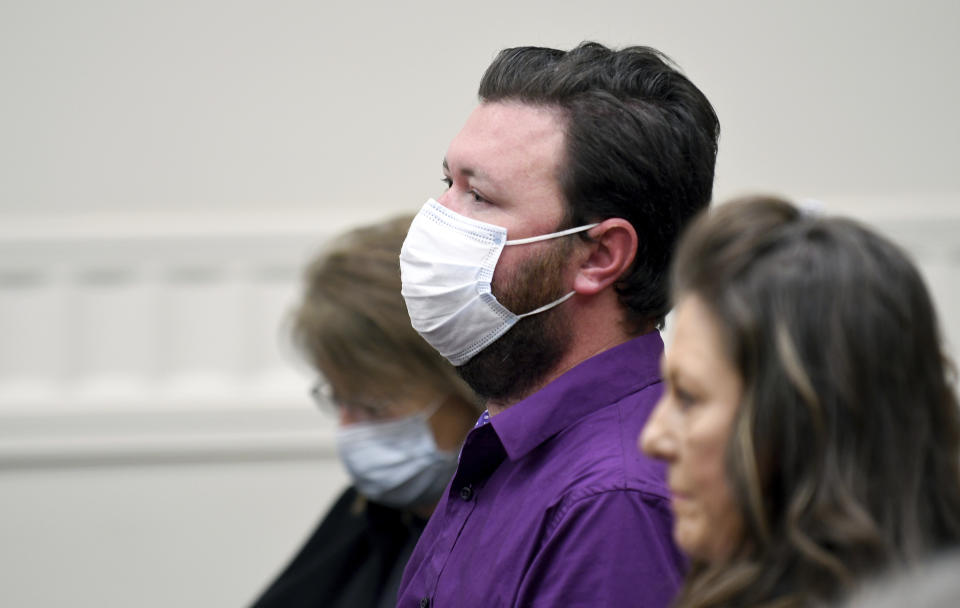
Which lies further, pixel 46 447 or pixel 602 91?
pixel 46 447

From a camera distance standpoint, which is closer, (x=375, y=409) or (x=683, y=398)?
(x=683, y=398)

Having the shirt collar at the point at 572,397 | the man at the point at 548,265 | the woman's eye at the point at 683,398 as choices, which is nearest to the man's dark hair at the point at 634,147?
the man at the point at 548,265

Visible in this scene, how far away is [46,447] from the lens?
3.79 m

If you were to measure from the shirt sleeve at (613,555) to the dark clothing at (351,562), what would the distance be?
1.06 m

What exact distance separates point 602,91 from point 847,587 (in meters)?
0.94

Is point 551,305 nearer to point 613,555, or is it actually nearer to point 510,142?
point 510,142

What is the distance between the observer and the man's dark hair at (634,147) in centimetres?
167

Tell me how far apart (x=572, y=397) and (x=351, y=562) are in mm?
1098

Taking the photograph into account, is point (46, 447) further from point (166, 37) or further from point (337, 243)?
point (337, 243)

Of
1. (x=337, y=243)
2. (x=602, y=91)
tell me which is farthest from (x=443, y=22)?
(x=602, y=91)

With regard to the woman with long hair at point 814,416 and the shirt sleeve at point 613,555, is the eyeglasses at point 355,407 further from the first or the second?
the woman with long hair at point 814,416

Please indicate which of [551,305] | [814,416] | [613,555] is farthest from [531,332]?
[814,416]

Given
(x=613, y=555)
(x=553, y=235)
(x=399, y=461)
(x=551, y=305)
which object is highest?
(x=553, y=235)

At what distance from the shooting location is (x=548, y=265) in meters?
1.68
